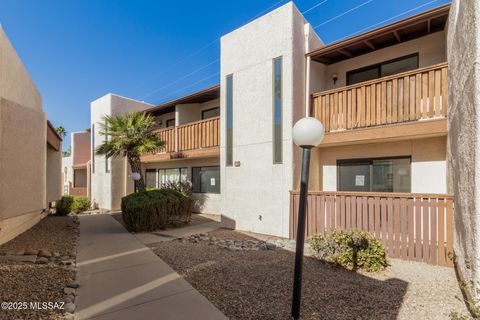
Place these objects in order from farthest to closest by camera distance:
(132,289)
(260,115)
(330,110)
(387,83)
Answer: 1. (260,115)
2. (330,110)
3. (387,83)
4. (132,289)

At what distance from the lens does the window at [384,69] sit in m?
8.45

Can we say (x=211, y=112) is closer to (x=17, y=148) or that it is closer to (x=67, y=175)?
(x=17, y=148)

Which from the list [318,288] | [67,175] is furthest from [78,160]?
[318,288]

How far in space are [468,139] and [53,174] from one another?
16412 mm

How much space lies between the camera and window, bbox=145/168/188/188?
15.9 metres

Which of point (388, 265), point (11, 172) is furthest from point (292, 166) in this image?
point (11, 172)

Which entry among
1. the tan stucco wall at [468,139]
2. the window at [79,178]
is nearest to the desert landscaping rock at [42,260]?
the tan stucco wall at [468,139]

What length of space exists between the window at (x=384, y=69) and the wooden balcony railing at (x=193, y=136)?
5.69m

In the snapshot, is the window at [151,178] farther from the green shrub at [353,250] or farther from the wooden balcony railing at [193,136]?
the green shrub at [353,250]

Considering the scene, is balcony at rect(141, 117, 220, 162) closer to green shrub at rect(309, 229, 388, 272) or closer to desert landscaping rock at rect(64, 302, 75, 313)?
green shrub at rect(309, 229, 388, 272)

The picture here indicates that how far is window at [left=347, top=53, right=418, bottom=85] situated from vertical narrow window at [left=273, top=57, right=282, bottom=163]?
2791mm

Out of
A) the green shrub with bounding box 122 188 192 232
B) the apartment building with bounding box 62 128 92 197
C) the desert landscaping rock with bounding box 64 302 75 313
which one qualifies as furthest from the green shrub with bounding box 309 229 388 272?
the apartment building with bounding box 62 128 92 197

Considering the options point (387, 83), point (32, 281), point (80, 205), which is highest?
point (387, 83)

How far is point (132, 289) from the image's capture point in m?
4.43
